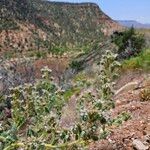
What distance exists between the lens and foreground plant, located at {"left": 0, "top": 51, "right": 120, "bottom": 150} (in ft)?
21.3

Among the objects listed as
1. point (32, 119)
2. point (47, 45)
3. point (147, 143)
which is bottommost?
point (47, 45)

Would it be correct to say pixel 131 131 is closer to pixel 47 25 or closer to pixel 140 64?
pixel 140 64

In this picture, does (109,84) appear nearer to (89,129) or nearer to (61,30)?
(89,129)

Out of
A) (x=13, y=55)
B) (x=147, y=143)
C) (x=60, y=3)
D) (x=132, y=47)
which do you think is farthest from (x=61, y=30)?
(x=147, y=143)

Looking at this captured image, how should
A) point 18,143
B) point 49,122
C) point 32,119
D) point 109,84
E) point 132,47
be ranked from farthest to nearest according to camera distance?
point 132,47
point 109,84
point 32,119
point 49,122
point 18,143

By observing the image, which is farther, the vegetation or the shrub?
the vegetation

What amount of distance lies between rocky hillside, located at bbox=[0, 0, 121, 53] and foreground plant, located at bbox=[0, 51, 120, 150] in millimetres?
114188

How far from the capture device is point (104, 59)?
934 cm

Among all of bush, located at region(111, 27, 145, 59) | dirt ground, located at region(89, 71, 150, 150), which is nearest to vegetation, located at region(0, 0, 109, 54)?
bush, located at region(111, 27, 145, 59)

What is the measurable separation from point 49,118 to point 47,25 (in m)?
147

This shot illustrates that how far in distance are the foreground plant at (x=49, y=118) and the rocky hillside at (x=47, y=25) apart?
114m

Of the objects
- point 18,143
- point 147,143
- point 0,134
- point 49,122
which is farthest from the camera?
point 147,143

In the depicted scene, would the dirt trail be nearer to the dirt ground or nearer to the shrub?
the dirt ground

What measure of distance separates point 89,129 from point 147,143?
6013mm
